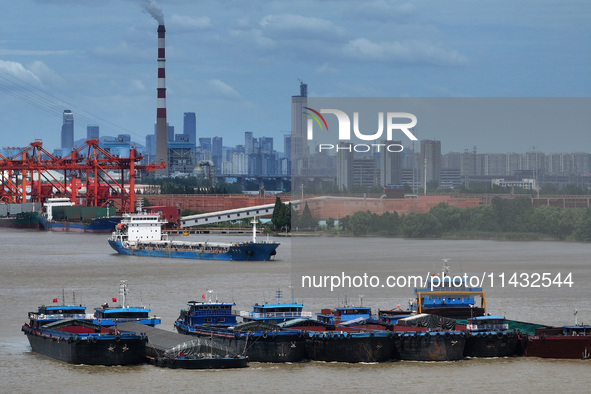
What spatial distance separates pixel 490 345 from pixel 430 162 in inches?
1330

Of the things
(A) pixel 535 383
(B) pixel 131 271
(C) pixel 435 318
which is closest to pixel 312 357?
(C) pixel 435 318

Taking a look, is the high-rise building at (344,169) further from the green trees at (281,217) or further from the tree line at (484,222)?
the green trees at (281,217)

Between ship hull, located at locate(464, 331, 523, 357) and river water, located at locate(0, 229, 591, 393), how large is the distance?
0.84 feet

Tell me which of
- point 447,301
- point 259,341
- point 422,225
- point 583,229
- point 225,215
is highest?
point 225,215

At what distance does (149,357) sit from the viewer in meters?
18.9

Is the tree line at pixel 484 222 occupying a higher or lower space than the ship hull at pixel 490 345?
higher

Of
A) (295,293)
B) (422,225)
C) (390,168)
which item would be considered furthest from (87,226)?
(295,293)

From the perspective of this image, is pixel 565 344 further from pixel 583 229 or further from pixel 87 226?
pixel 87 226

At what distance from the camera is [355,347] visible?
18.8m

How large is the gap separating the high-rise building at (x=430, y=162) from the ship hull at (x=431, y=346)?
33119 millimetres

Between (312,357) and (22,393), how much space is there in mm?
4631

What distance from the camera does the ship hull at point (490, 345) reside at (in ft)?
63.7

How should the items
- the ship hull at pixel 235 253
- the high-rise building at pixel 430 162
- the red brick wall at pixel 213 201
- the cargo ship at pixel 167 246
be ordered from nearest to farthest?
the ship hull at pixel 235 253
the cargo ship at pixel 167 246
the high-rise building at pixel 430 162
the red brick wall at pixel 213 201

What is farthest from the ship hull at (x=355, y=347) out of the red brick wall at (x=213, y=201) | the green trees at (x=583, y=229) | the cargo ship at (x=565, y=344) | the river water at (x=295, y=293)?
the red brick wall at (x=213, y=201)
